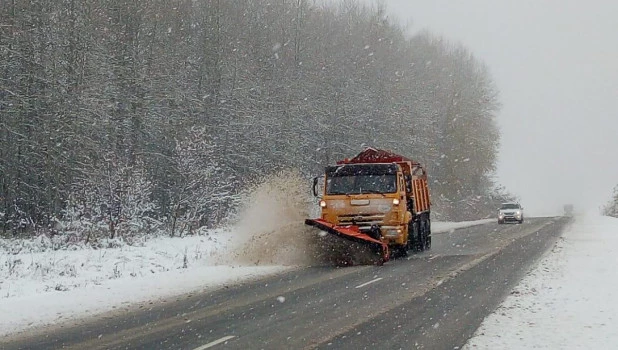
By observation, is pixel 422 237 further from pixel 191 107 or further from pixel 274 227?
pixel 191 107

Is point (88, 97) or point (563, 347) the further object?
point (88, 97)

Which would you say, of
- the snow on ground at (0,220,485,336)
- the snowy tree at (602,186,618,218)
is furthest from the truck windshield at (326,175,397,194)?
the snowy tree at (602,186,618,218)

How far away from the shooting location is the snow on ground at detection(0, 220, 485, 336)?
11.1 metres

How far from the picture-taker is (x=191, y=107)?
1462 inches

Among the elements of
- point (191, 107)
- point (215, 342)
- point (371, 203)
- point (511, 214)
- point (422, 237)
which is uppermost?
point (191, 107)

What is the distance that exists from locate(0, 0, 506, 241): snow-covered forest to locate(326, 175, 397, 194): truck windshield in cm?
936

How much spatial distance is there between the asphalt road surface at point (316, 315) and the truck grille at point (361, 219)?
2.88m

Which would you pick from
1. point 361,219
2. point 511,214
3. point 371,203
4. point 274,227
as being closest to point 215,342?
point 361,219

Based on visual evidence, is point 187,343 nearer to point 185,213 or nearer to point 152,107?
point 185,213

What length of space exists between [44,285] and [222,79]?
2725 centimetres

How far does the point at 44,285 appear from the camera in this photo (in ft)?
44.6

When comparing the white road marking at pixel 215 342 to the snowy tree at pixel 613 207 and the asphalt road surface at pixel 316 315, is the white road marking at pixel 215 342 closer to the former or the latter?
the asphalt road surface at pixel 316 315

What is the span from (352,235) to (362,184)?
2362 millimetres

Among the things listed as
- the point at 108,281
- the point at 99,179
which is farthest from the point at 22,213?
the point at 108,281
